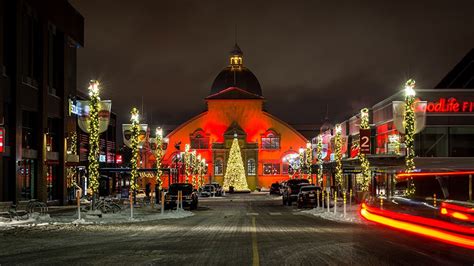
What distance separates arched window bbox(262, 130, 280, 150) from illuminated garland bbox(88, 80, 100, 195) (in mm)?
80403

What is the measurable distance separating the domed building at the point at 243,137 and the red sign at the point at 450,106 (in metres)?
61.0

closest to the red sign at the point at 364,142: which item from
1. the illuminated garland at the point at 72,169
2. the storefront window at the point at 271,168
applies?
the illuminated garland at the point at 72,169

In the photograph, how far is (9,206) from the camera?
3628cm

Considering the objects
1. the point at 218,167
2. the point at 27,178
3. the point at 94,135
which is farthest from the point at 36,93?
the point at 218,167

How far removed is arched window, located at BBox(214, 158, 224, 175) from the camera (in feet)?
383

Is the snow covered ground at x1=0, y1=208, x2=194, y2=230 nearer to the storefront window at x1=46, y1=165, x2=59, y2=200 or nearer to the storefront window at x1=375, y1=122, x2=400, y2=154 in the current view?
the storefront window at x1=46, y1=165, x2=59, y2=200

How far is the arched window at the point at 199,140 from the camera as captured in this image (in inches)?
4601

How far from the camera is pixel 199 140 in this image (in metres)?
117

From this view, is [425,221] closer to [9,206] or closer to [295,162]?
[9,206]

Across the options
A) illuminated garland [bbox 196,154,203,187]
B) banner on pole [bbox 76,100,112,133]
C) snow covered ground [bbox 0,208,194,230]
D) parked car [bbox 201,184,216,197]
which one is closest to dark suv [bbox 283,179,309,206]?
banner on pole [bbox 76,100,112,133]

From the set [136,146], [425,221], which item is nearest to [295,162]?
[136,146]

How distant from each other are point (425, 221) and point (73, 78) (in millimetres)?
45013

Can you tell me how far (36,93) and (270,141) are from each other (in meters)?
72.2

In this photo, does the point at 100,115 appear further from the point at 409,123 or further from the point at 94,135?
the point at 409,123
